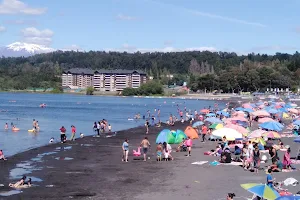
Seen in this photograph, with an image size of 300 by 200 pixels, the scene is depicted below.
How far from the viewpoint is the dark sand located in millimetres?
18906

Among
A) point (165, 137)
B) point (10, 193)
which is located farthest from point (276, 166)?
point (10, 193)

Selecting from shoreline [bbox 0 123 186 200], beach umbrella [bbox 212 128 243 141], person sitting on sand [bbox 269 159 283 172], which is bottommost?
shoreline [bbox 0 123 186 200]

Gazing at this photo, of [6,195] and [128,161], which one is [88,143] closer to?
[128,161]

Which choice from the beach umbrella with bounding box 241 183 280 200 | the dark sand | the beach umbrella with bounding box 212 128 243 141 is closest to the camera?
the beach umbrella with bounding box 241 183 280 200

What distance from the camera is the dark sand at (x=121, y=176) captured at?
1891 centimetres

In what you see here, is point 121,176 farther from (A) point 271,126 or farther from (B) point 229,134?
(A) point 271,126

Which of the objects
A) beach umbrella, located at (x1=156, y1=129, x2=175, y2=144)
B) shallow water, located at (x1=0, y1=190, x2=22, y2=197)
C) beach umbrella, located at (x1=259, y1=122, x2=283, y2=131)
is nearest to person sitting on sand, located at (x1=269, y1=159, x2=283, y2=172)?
beach umbrella, located at (x1=156, y1=129, x2=175, y2=144)

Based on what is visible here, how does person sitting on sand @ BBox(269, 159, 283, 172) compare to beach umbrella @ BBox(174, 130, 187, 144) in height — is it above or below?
below

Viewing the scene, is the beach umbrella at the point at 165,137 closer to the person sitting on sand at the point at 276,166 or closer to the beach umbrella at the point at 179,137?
the beach umbrella at the point at 179,137

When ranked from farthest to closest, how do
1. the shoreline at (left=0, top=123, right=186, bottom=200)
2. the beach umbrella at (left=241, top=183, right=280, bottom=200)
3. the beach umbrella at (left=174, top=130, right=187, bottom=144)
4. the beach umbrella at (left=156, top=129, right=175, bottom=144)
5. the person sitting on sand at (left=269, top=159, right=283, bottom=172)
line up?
the beach umbrella at (left=174, top=130, right=187, bottom=144) < the beach umbrella at (left=156, top=129, right=175, bottom=144) < the person sitting on sand at (left=269, top=159, right=283, bottom=172) < the shoreline at (left=0, top=123, right=186, bottom=200) < the beach umbrella at (left=241, top=183, right=280, bottom=200)

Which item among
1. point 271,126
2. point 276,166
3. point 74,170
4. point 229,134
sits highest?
point 271,126

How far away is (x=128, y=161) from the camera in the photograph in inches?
1075

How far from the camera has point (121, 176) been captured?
22766mm

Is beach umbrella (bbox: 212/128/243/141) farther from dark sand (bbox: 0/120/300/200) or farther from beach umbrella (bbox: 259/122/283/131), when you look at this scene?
beach umbrella (bbox: 259/122/283/131)
